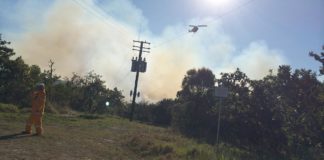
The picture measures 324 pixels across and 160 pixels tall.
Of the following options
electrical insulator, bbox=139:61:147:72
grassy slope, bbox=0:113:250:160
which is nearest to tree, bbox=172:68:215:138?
grassy slope, bbox=0:113:250:160

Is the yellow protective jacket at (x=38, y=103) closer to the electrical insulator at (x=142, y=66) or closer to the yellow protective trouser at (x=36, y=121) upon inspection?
the yellow protective trouser at (x=36, y=121)

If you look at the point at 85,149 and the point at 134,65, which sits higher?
the point at 134,65

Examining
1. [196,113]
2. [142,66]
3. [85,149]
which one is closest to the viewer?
[85,149]

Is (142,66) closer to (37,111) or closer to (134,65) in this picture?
(134,65)

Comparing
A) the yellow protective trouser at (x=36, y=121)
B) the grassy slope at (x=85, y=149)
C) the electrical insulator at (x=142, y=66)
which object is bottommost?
the grassy slope at (x=85, y=149)

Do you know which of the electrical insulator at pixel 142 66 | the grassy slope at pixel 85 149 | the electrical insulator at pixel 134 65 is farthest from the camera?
the electrical insulator at pixel 134 65

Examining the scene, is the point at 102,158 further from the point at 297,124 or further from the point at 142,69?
the point at 142,69

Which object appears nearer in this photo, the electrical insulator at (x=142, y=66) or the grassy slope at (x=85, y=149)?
the grassy slope at (x=85, y=149)

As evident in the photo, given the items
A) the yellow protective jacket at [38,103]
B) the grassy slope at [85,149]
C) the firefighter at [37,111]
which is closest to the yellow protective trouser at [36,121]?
the firefighter at [37,111]

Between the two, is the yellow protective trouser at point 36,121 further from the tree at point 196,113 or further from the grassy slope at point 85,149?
Answer: the tree at point 196,113

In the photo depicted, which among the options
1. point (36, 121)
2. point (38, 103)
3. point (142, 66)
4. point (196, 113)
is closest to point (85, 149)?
point (36, 121)

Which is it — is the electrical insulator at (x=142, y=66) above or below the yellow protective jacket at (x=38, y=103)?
above

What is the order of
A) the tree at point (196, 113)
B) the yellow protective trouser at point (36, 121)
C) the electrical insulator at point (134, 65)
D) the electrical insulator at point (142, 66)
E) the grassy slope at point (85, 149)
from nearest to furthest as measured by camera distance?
1. the grassy slope at point (85, 149)
2. the yellow protective trouser at point (36, 121)
3. the tree at point (196, 113)
4. the electrical insulator at point (142, 66)
5. the electrical insulator at point (134, 65)

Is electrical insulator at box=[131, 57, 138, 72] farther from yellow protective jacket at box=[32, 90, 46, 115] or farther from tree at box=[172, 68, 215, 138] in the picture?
yellow protective jacket at box=[32, 90, 46, 115]
